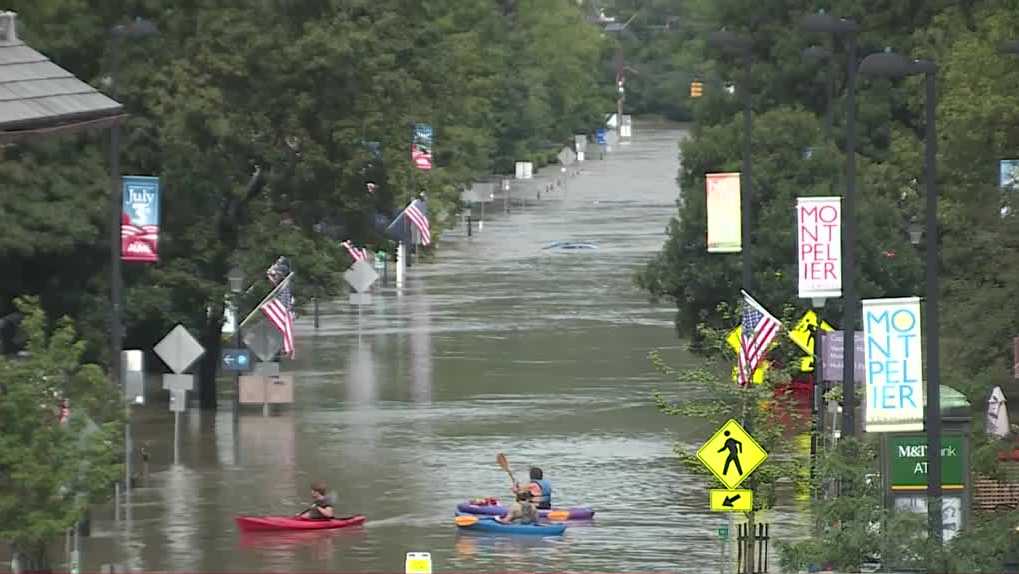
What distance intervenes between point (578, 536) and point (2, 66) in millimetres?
11610

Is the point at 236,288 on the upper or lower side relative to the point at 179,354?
upper

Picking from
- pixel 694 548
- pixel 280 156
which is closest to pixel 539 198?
pixel 280 156

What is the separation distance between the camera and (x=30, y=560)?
3097 centimetres

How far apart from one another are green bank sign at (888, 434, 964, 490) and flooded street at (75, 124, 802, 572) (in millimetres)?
3772

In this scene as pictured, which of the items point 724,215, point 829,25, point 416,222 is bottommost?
point 724,215

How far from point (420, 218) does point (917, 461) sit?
45955 millimetres

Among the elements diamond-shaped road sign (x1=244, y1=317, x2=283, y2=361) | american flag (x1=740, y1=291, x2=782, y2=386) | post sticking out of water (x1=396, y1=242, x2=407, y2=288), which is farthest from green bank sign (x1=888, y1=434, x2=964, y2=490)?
post sticking out of water (x1=396, y1=242, x2=407, y2=288)

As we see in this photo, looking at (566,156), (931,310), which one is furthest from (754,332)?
(566,156)

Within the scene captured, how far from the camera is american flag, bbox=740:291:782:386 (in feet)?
132

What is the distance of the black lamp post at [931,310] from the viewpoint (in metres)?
28.4

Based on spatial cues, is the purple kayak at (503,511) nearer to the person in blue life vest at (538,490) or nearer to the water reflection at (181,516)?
the person in blue life vest at (538,490)

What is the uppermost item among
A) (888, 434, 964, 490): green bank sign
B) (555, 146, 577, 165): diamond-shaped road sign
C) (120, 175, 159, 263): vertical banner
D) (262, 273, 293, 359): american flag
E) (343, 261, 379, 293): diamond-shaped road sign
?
(555, 146, 577, 165): diamond-shaped road sign

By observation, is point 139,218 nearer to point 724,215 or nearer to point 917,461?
point 724,215

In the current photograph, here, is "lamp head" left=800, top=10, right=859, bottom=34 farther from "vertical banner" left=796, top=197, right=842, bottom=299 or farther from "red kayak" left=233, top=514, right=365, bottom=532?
"red kayak" left=233, top=514, right=365, bottom=532
